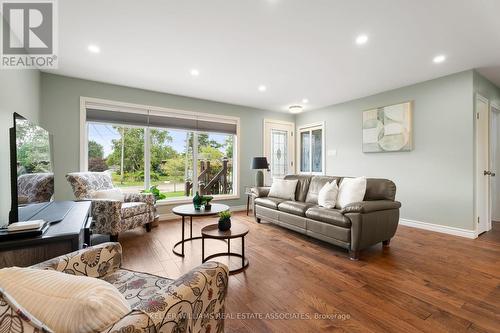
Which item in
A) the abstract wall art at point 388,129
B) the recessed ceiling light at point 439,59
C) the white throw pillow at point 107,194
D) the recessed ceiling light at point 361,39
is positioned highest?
the recessed ceiling light at point 361,39

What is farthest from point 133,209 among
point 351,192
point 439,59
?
point 439,59

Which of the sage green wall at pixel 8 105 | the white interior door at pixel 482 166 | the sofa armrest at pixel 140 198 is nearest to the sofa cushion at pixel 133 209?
the sofa armrest at pixel 140 198

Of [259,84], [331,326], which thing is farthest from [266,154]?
[331,326]

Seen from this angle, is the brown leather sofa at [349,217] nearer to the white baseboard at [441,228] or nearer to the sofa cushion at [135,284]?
the white baseboard at [441,228]

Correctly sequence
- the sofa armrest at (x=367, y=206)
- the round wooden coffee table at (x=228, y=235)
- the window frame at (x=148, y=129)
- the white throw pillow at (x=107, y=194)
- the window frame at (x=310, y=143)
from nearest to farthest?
1. the round wooden coffee table at (x=228, y=235)
2. the sofa armrest at (x=367, y=206)
3. the white throw pillow at (x=107, y=194)
4. the window frame at (x=148, y=129)
5. the window frame at (x=310, y=143)

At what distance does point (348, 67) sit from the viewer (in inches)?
132

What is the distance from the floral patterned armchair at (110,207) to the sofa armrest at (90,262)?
1.89 m

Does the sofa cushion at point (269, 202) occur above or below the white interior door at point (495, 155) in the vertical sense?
below

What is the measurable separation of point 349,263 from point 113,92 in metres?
4.63

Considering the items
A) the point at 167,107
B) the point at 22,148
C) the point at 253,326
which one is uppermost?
the point at 167,107

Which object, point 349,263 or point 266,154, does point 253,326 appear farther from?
point 266,154

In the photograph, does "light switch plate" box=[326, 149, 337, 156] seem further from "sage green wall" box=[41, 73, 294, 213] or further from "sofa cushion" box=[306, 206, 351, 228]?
"sage green wall" box=[41, 73, 294, 213]

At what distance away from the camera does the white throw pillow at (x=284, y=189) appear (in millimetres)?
4043

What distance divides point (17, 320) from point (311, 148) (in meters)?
6.00
